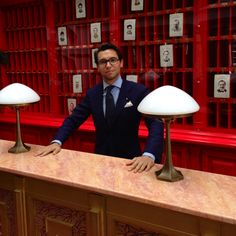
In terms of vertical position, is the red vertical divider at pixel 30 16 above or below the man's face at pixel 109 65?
above

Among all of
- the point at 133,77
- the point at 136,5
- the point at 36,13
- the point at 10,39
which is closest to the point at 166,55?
the point at 133,77

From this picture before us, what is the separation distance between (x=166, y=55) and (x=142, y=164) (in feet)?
5.15

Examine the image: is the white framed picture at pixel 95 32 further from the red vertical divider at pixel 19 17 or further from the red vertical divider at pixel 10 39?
the red vertical divider at pixel 10 39

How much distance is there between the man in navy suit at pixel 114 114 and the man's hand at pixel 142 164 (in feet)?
1.33

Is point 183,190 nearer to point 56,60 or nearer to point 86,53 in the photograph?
point 86,53

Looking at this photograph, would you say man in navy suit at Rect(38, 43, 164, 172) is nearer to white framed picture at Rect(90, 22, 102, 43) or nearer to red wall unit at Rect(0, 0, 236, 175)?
red wall unit at Rect(0, 0, 236, 175)

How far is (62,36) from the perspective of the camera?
3.75 meters

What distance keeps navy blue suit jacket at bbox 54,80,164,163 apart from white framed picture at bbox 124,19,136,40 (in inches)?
41.8

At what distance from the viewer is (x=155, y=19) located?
3.13 meters

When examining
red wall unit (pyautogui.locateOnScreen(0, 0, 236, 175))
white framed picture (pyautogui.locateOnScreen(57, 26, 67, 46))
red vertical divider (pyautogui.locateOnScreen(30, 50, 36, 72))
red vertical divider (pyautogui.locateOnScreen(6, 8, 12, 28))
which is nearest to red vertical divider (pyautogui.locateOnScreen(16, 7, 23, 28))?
red wall unit (pyautogui.locateOnScreen(0, 0, 236, 175))

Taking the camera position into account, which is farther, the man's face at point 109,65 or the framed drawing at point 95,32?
the framed drawing at point 95,32

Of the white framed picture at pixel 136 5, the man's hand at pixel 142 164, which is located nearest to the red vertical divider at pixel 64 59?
the white framed picture at pixel 136 5

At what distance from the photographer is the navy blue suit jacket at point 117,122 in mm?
2320

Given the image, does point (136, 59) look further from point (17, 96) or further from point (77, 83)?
point (17, 96)
